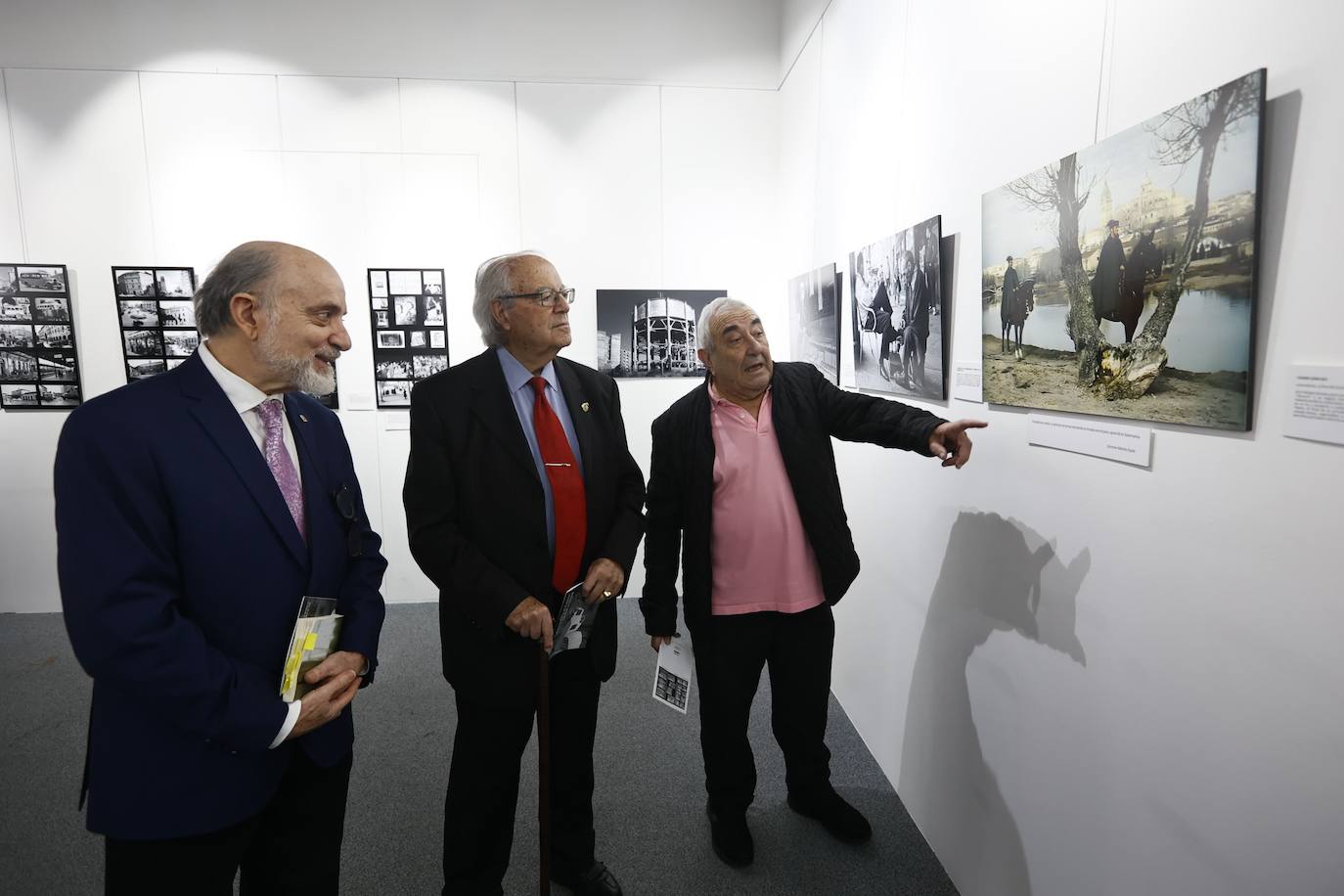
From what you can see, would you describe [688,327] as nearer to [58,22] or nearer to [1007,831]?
[1007,831]

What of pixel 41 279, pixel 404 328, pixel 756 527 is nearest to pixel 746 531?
pixel 756 527

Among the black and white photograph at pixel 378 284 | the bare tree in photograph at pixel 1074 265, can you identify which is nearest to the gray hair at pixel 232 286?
the bare tree in photograph at pixel 1074 265

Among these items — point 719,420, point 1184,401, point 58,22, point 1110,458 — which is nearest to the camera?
point 1184,401

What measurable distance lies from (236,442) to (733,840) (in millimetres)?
1944

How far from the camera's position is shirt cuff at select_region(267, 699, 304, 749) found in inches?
47.4

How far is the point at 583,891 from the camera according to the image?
2016 millimetres

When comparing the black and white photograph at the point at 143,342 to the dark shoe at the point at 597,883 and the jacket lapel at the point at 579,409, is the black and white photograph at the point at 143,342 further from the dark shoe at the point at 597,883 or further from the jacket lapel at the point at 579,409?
the dark shoe at the point at 597,883

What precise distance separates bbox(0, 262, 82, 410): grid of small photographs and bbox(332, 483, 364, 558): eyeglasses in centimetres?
438

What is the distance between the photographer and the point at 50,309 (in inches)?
170

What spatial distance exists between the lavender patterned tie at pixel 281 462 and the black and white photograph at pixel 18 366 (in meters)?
4.53

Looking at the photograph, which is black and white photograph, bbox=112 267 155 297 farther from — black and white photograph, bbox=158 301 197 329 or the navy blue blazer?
the navy blue blazer

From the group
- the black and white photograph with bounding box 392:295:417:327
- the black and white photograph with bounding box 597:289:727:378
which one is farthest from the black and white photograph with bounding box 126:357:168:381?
the black and white photograph with bounding box 597:289:727:378

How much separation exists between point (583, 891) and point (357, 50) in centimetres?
481

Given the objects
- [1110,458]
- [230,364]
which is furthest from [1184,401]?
[230,364]
